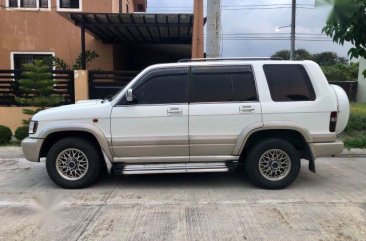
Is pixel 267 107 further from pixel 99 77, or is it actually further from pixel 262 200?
pixel 99 77

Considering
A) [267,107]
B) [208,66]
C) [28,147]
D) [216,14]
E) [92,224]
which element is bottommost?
[92,224]

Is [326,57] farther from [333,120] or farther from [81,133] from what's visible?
[81,133]

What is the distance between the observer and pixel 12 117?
13148mm

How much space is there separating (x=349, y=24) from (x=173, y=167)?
202 inches

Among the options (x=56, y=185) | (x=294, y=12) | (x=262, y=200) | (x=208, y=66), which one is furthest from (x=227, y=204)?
(x=294, y=12)

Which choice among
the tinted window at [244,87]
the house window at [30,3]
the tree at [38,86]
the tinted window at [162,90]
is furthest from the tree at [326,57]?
the tinted window at [162,90]

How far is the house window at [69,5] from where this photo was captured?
1703cm

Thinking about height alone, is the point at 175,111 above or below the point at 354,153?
above

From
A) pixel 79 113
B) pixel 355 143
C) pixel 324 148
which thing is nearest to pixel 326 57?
pixel 355 143

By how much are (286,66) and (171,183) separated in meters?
2.65

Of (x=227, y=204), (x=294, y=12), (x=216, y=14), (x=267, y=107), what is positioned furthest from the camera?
(x=294, y=12)

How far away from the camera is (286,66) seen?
7.00 metres

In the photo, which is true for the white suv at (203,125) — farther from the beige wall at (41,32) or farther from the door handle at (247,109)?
the beige wall at (41,32)

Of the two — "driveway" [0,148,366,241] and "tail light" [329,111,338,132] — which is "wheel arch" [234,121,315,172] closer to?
"tail light" [329,111,338,132]
